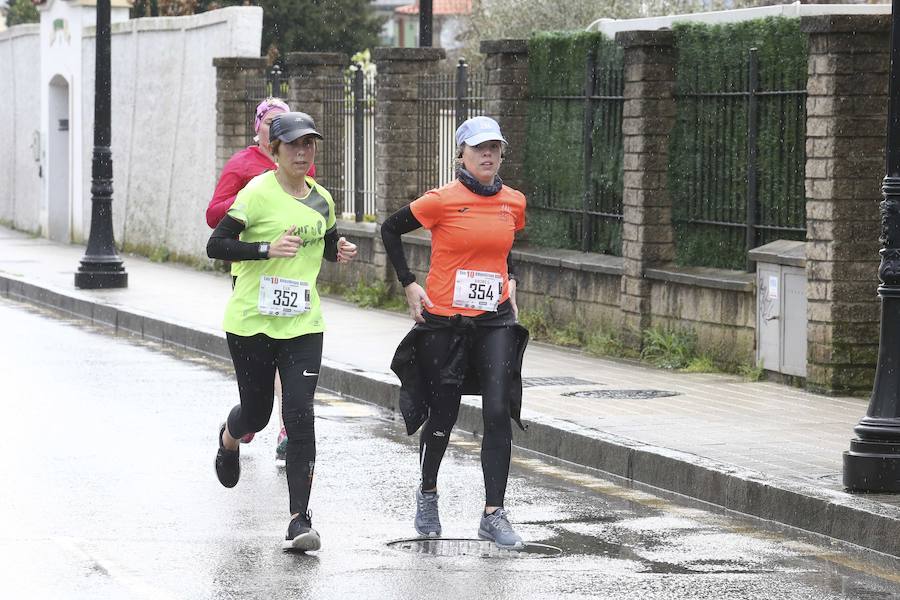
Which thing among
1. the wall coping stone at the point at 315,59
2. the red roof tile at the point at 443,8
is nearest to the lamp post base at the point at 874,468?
the wall coping stone at the point at 315,59

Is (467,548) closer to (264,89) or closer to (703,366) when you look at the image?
(703,366)

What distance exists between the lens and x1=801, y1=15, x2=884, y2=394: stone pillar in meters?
12.8

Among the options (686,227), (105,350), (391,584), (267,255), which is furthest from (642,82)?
(391,584)

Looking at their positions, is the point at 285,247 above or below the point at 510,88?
below

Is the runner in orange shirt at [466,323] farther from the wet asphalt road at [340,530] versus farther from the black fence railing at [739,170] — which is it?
the black fence railing at [739,170]

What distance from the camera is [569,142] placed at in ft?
56.3

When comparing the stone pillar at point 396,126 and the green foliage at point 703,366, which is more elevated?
the stone pillar at point 396,126

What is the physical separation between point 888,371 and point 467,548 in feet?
7.61

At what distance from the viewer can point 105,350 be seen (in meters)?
17.1

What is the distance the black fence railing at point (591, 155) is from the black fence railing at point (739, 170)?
960 millimetres

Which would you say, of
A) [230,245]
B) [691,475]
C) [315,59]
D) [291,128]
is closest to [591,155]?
[315,59]

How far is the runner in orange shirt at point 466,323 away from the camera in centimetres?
855

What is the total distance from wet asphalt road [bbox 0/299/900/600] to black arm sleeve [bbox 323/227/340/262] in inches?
47.9

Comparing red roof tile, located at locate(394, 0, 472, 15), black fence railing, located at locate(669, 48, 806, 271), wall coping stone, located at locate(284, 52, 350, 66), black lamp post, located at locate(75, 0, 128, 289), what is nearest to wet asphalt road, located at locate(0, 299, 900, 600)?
black fence railing, located at locate(669, 48, 806, 271)
